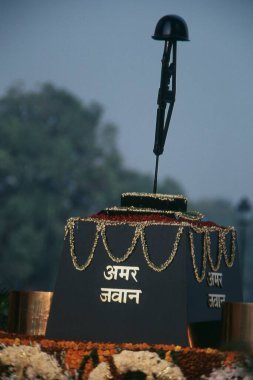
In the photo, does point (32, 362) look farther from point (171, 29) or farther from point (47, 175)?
point (47, 175)

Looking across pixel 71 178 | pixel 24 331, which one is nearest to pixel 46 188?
pixel 71 178

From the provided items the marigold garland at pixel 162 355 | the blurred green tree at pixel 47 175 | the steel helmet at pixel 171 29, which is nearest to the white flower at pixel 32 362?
the marigold garland at pixel 162 355

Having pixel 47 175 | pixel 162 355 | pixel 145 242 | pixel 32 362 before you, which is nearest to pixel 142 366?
pixel 162 355

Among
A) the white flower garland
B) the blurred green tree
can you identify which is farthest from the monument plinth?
the blurred green tree

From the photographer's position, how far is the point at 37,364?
1717 centimetres

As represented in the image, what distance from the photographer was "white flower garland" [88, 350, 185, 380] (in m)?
16.6

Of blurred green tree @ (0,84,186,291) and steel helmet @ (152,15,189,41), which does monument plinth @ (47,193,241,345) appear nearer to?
steel helmet @ (152,15,189,41)

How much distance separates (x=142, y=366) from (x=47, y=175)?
53645 millimetres

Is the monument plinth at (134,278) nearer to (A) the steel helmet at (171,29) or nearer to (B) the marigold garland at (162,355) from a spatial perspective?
(B) the marigold garland at (162,355)

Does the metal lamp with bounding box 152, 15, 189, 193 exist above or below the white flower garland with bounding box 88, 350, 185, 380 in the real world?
above

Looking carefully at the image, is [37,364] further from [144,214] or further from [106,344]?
[144,214]

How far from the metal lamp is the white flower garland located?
283cm

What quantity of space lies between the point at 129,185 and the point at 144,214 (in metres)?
56.9

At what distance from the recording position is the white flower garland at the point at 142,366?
1662 centimetres
